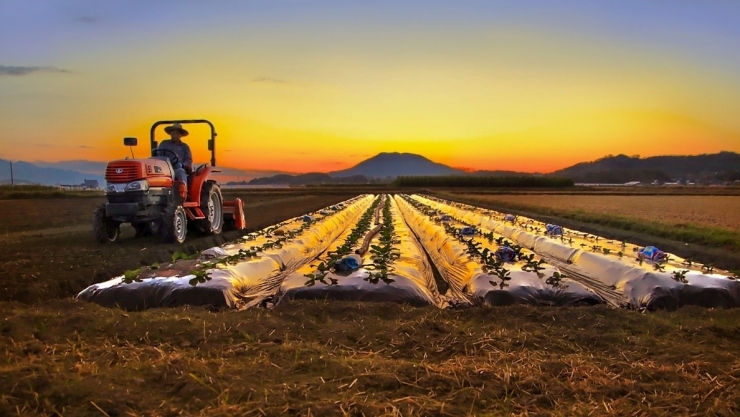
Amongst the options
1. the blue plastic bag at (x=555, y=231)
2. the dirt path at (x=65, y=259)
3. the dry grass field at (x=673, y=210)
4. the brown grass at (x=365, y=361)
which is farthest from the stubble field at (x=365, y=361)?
the dry grass field at (x=673, y=210)

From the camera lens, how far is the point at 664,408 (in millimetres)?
3273

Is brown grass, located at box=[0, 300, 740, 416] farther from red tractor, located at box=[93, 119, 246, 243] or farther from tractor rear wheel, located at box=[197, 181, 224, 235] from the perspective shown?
tractor rear wheel, located at box=[197, 181, 224, 235]

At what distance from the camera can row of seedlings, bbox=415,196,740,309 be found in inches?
247

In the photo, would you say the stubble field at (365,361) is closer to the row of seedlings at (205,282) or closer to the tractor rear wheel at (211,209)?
the row of seedlings at (205,282)

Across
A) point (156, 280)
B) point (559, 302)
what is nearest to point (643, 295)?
point (559, 302)

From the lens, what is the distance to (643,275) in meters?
6.75

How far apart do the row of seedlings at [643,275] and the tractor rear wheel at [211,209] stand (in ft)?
25.0

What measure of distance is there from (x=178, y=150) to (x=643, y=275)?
9.56 m

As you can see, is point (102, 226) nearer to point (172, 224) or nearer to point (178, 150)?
point (172, 224)

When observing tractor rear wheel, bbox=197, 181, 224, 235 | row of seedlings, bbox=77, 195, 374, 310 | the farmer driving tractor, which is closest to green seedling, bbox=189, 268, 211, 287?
row of seedlings, bbox=77, 195, 374, 310

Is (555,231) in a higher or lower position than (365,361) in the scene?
higher

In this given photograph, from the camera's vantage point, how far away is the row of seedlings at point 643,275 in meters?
6.27

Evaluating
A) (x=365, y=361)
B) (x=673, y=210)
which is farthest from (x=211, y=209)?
(x=673, y=210)

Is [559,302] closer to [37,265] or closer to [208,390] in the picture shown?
[208,390]
